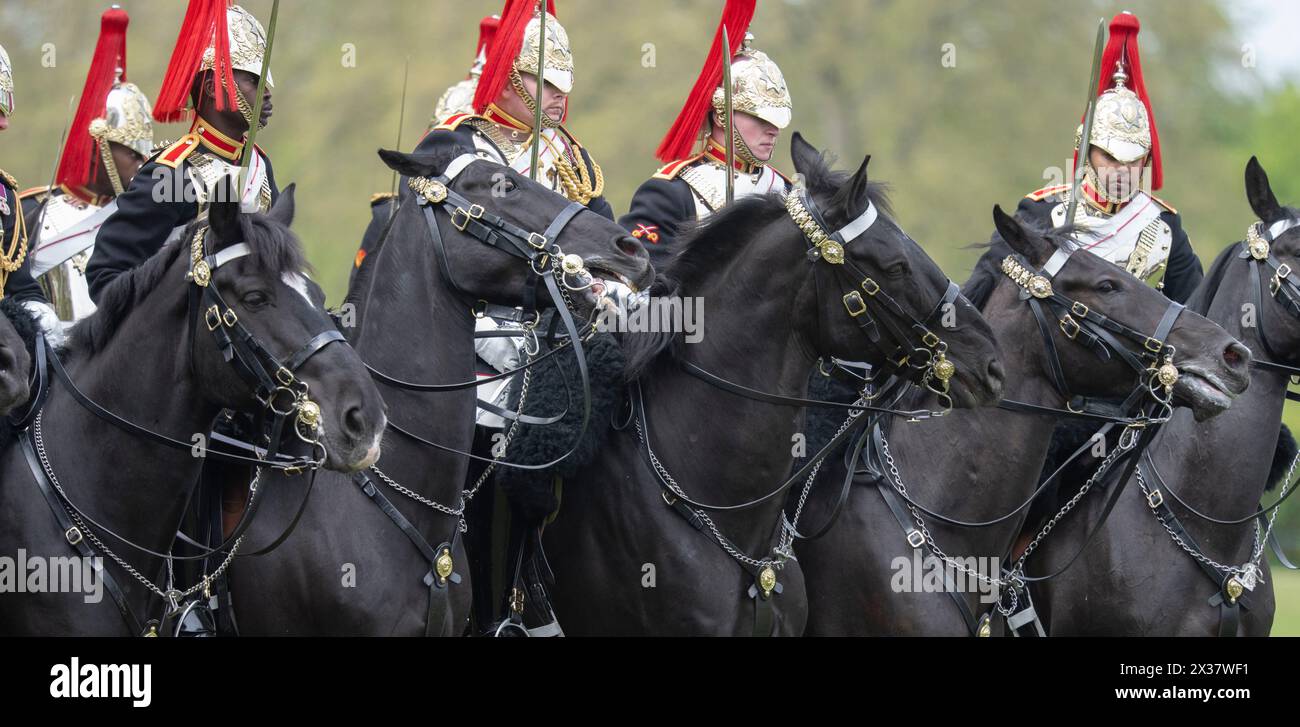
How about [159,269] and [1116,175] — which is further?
[1116,175]

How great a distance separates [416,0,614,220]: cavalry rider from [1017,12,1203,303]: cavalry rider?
2.26 metres

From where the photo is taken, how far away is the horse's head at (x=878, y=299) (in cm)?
656

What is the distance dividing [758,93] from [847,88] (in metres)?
15.7

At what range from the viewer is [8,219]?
685 centimetres

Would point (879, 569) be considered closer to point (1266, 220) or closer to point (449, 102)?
point (1266, 220)

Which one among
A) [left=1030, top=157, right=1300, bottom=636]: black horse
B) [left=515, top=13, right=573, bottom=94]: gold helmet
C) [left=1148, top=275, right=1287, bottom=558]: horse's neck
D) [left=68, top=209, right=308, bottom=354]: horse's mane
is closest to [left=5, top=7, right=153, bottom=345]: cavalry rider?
[left=68, top=209, right=308, bottom=354]: horse's mane

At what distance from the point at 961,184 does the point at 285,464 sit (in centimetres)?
1753

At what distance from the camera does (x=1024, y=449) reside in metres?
7.57

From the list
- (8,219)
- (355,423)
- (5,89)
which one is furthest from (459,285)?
(5,89)

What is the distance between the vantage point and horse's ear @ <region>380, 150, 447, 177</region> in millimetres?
6445

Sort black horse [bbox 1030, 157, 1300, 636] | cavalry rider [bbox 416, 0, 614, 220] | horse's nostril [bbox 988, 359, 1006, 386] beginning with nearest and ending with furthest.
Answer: horse's nostril [bbox 988, 359, 1006, 386] → cavalry rider [bbox 416, 0, 614, 220] → black horse [bbox 1030, 157, 1300, 636]

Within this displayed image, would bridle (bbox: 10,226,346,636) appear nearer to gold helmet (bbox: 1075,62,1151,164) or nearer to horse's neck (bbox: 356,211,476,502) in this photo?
horse's neck (bbox: 356,211,476,502)

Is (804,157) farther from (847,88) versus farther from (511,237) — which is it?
(847,88)
